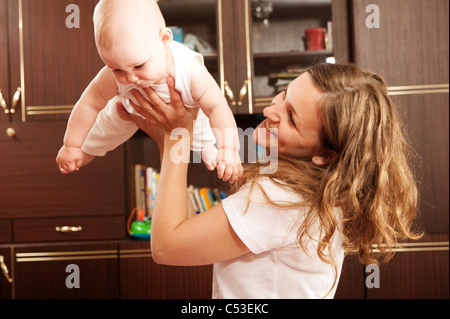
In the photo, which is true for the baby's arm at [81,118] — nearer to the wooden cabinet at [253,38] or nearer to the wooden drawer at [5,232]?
the wooden cabinet at [253,38]

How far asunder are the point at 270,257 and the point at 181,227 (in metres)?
0.15

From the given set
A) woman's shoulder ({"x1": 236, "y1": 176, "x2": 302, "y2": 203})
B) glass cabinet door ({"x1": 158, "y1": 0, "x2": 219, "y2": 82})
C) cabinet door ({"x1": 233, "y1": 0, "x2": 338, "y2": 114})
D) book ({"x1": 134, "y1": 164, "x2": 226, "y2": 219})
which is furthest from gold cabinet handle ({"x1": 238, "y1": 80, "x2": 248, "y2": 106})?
woman's shoulder ({"x1": 236, "y1": 176, "x2": 302, "y2": 203})

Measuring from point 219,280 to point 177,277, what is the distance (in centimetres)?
97

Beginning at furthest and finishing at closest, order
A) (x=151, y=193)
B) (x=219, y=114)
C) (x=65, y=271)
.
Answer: (x=151, y=193)
(x=65, y=271)
(x=219, y=114)

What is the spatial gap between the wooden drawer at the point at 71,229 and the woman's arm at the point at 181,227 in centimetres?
102

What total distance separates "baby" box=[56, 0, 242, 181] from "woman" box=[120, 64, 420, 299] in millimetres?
33

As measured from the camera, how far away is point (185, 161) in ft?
2.48

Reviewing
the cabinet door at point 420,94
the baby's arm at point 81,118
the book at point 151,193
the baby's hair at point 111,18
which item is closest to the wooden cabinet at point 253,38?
the cabinet door at point 420,94

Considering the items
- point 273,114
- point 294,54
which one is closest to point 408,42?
point 294,54

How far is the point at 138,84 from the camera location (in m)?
0.65

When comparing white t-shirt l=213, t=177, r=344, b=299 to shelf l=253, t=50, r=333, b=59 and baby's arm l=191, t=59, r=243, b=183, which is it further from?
shelf l=253, t=50, r=333, b=59

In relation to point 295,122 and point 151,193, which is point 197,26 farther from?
point 295,122

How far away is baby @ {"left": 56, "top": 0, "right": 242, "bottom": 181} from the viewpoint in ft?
1.87
